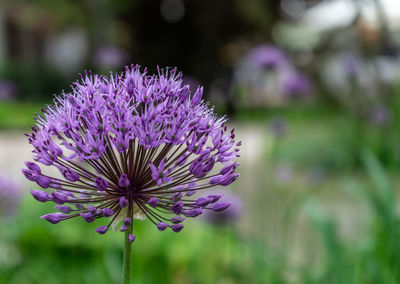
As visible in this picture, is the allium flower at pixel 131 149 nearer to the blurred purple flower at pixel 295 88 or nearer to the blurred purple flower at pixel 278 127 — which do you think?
the blurred purple flower at pixel 278 127

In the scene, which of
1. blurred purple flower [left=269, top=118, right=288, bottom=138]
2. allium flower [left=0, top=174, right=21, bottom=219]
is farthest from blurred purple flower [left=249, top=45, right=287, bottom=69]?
allium flower [left=0, top=174, right=21, bottom=219]

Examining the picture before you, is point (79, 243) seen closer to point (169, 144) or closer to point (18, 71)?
point (169, 144)

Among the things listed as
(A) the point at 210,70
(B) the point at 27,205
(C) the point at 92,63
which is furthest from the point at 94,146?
(C) the point at 92,63

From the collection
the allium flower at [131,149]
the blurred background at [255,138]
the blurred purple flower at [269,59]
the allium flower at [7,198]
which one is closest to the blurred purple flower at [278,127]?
the blurred background at [255,138]

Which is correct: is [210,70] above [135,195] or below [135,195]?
above

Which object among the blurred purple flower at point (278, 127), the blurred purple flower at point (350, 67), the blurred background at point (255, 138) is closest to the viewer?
the blurred background at point (255, 138)

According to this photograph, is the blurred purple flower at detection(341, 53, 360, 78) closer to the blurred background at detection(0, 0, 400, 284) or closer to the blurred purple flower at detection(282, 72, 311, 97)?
the blurred background at detection(0, 0, 400, 284)

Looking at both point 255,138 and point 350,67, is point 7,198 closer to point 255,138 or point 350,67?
point 350,67
